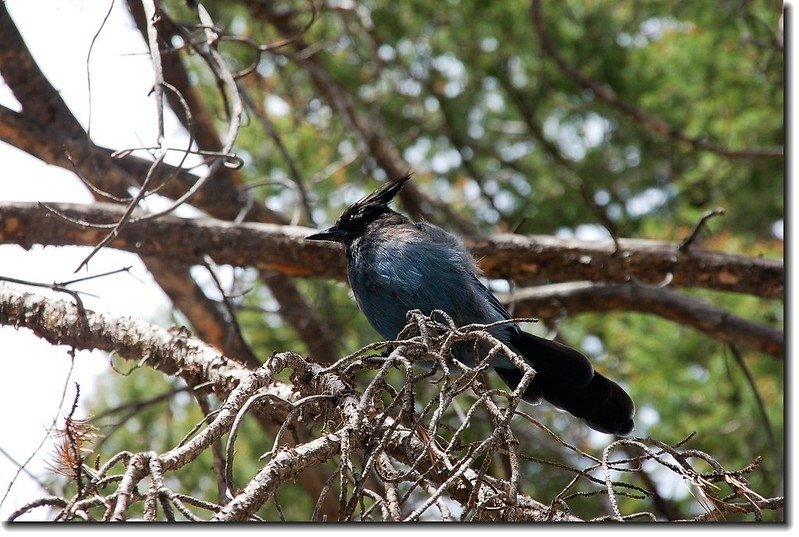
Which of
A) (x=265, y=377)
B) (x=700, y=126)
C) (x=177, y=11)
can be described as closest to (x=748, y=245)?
(x=700, y=126)

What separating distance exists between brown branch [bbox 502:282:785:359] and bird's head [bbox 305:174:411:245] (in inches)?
52.7

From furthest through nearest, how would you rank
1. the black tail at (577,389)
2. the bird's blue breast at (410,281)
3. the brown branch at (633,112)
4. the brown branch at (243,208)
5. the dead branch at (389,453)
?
the brown branch at (633,112)
the brown branch at (243,208)
the black tail at (577,389)
the bird's blue breast at (410,281)
the dead branch at (389,453)

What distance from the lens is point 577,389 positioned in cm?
388

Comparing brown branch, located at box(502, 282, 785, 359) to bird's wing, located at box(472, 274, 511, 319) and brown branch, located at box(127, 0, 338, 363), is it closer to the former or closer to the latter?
bird's wing, located at box(472, 274, 511, 319)

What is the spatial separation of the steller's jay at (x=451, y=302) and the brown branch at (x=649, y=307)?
1.32m

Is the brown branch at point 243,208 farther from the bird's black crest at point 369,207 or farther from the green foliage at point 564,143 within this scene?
the bird's black crest at point 369,207

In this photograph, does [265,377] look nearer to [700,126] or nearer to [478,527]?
[478,527]

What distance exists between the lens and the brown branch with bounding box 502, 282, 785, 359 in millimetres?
5379

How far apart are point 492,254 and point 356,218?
3.85ft

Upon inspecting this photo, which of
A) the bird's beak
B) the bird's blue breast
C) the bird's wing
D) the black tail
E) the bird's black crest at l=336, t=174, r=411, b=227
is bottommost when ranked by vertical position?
the black tail

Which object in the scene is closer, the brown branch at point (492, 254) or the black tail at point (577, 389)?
the black tail at point (577, 389)

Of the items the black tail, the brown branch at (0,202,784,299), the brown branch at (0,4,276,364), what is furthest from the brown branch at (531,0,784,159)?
the brown branch at (0,4,276,364)

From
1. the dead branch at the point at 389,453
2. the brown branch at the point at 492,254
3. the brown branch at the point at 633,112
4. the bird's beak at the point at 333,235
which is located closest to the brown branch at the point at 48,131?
the brown branch at the point at 492,254

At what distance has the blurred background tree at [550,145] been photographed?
6.38m
